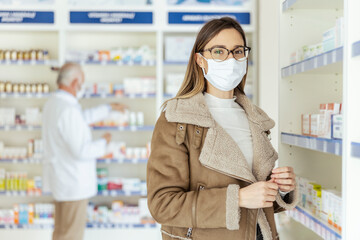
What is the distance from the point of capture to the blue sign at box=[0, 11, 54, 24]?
5660 mm

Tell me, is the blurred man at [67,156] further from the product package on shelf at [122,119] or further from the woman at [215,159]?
the woman at [215,159]

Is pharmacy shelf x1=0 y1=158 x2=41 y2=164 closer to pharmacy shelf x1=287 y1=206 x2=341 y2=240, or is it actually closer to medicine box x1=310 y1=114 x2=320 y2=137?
pharmacy shelf x1=287 y1=206 x2=341 y2=240

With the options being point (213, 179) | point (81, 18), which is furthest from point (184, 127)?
point (81, 18)

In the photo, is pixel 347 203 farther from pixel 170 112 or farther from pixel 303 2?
pixel 303 2

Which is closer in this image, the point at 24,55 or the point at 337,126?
the point at 337,126

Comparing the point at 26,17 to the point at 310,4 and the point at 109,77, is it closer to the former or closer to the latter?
the point at 109,77

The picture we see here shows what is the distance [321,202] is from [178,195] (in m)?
0.97

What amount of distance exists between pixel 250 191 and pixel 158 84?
4.04 meters

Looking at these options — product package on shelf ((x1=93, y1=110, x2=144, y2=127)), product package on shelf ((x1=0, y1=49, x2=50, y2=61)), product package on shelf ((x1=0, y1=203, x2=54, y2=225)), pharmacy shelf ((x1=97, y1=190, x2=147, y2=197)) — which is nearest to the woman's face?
product package on shelf ((x1=93, y1=110, x2=144, y2=127))

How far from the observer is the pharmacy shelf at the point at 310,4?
8.20 ft

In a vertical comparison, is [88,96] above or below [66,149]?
above

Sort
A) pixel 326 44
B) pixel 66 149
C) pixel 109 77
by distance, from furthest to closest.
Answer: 1. pixel 109 77
2. pixel 66 149
3. pixel 326 44

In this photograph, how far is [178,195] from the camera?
176cm

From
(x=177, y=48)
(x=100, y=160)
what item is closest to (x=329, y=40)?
(x=177, y=48)
